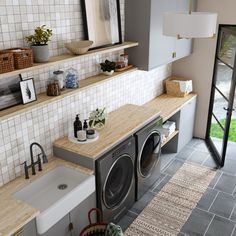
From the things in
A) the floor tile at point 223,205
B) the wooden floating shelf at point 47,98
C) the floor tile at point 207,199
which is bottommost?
the floor tile at point 223,205

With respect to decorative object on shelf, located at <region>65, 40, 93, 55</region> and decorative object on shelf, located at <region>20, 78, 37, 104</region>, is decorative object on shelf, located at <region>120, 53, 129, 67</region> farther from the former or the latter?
decorative object on shelf, located at <region>20, 78, 37, 104</region>

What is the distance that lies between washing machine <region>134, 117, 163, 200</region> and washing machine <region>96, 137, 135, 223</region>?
0.11m

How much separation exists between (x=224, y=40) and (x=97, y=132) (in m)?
2.54

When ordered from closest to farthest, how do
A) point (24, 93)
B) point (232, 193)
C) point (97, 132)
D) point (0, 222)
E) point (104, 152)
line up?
point (0, 222) → point (24, 93) → point (104, 152) → point (97, 132) → point (232, 193)

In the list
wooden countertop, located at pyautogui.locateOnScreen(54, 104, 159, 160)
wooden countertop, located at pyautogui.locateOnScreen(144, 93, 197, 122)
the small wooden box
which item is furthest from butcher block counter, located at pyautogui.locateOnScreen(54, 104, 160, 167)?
the small wooden box

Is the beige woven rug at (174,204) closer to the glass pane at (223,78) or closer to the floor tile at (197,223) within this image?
the floor tile at (197,223)

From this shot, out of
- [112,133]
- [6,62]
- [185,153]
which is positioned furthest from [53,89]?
[185,153]

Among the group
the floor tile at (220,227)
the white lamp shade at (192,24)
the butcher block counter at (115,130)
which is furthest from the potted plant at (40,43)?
the floor tile at (220,227)

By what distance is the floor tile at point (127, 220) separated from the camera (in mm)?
3214

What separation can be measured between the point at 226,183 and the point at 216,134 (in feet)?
4.04

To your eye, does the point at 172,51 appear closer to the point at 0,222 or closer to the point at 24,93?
the point at 24,93

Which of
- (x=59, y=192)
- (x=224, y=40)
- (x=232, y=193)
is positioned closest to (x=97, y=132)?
(x=59, y=192)

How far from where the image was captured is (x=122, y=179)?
10.6 feet

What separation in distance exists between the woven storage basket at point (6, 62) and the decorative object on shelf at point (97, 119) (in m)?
1.17
